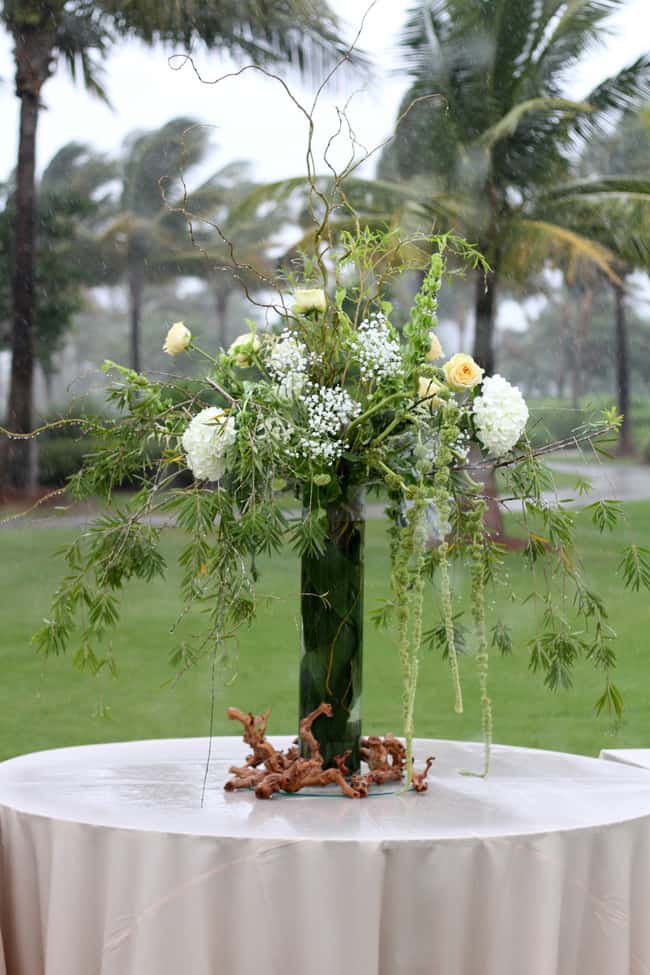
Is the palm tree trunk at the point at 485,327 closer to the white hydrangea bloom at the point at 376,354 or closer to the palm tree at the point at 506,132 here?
the palm tree at the point at 506,132

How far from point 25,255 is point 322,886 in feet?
17.6

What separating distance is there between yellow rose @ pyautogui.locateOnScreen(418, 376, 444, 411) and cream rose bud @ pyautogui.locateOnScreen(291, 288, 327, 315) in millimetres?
209

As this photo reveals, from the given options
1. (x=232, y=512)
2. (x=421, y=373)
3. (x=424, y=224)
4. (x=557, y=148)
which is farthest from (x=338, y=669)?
(x=557, y=148)

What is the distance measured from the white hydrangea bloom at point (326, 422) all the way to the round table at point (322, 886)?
1.80ft

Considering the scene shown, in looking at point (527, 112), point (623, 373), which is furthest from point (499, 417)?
point (527, 112)

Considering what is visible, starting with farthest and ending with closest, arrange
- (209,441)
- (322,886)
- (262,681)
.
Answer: (262,681), (209,441), (322,886)

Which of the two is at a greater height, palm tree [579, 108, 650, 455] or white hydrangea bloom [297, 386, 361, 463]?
palm tree [579, 108, 650, 455]

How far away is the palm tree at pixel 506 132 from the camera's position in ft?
22.0

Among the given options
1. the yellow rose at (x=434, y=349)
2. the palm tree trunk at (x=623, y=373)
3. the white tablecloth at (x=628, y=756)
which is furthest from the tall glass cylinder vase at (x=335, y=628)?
the palm tree trunk at (x=623, y=373)

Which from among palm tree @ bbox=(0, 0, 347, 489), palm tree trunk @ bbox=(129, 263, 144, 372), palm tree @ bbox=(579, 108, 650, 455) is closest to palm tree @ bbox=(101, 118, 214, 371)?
palm tree trunk @ bbox=(129, 263, 144, 372)

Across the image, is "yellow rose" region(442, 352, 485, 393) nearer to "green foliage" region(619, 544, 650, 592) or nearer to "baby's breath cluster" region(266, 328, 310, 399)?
"baby's breath cluster" region(266, 328, 310, 399)

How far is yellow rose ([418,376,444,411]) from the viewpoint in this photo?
2010 millimetres

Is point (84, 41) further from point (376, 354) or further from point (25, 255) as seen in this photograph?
point (376, 354)

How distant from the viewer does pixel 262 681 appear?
702 cm
